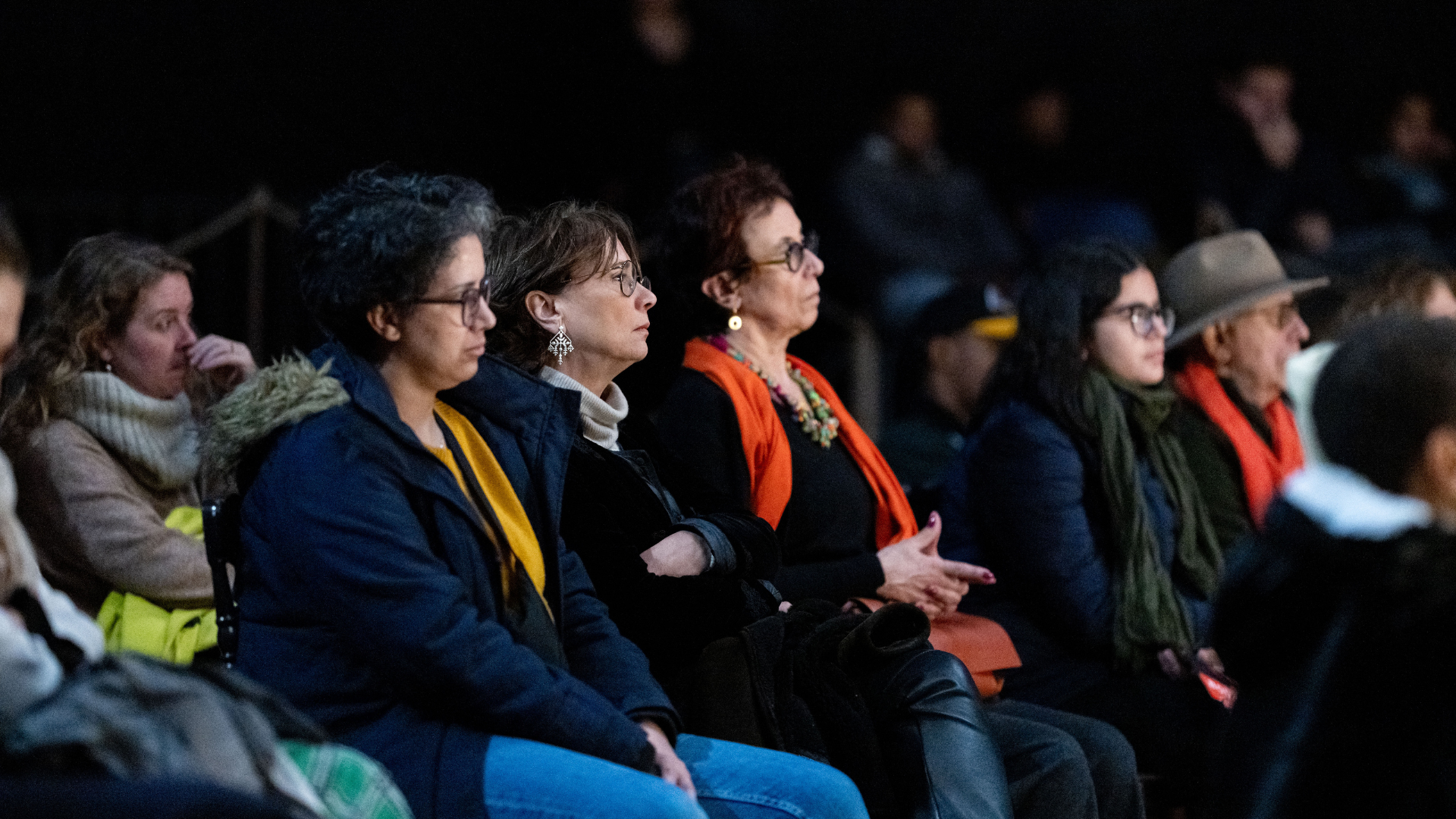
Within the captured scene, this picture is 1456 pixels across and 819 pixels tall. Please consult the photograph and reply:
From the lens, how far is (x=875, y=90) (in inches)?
289

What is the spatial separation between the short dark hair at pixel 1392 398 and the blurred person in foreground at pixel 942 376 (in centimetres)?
257

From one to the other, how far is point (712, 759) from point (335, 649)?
67cm

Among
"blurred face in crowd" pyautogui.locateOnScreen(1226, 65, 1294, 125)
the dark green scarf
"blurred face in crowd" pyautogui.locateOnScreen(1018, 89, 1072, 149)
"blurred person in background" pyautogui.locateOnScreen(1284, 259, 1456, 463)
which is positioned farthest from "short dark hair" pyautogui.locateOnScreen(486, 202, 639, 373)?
"blurred face in crowd" pyautogui.locateOnScreen(1226, 65, 1294, 125)

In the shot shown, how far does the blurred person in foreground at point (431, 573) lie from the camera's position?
7.67 feet

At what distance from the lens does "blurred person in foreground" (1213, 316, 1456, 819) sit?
209 centimetres

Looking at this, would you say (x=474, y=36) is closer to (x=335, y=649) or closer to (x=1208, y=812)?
(x=335, y=649)

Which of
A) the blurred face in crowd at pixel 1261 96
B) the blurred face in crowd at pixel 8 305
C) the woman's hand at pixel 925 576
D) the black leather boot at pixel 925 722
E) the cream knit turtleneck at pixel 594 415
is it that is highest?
the blurred face in crowd at pixel 1261 96

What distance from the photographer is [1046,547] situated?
365 centimetres

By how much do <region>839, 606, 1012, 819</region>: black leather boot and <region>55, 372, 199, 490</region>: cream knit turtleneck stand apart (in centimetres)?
139

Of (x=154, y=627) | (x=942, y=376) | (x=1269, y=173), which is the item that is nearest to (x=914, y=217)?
(x=1269, y=173)

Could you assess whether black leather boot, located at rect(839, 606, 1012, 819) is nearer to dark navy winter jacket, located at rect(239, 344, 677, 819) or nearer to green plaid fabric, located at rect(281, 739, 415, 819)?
dark navy winter jacket, located at rect(239, 344, 677, 819)

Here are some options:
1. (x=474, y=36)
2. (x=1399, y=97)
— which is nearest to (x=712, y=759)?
(x=474, y=36)

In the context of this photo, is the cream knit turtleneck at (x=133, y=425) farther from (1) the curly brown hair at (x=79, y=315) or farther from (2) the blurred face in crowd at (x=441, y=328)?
(2) the blurred face in crowd at (x=441, y=328)

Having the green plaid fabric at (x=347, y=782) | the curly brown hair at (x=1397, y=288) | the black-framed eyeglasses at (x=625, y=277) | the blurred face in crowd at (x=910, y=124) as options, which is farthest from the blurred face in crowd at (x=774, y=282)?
the blurred face in crowd at (x=910, y=124)
